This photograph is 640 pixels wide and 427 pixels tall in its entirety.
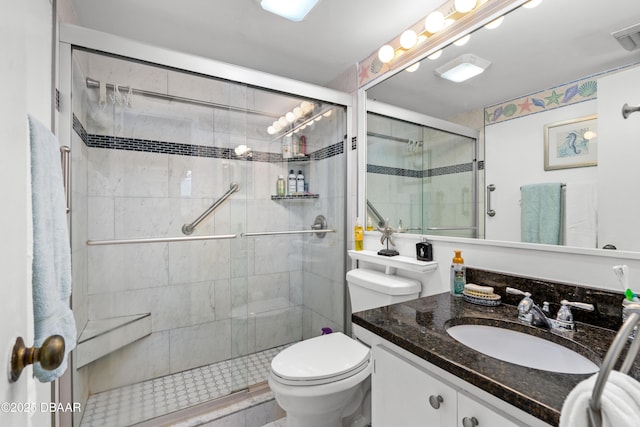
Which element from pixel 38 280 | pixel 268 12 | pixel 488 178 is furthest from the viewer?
pixel 268 12

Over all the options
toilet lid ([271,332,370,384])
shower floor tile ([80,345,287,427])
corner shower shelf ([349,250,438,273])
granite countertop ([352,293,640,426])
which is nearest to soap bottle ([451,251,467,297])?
granite countertop ([352,293,640,426])

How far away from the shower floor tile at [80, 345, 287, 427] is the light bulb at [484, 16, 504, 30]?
2204 mm

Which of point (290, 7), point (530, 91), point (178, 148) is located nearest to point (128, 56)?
point (178, 148)

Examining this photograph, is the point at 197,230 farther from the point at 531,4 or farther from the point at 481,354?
the point at 531,4

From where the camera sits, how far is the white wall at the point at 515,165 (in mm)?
1021

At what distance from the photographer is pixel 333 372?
1258 millimetres

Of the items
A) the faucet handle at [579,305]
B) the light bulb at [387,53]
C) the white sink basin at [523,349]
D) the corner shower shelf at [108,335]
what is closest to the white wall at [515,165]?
the faucet handle at [579,305]

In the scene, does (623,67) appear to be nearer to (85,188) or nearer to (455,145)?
(455,145)

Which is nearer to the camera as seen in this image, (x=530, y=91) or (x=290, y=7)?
(x=530, y=91)

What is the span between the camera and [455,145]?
1384 millimetres

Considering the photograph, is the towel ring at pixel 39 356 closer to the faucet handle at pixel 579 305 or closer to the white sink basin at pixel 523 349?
the white sink basin at pixel 523 349

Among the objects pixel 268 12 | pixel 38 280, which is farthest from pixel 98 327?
pixel 268 12

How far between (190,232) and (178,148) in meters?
0.58

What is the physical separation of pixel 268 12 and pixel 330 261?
1.62 meters
